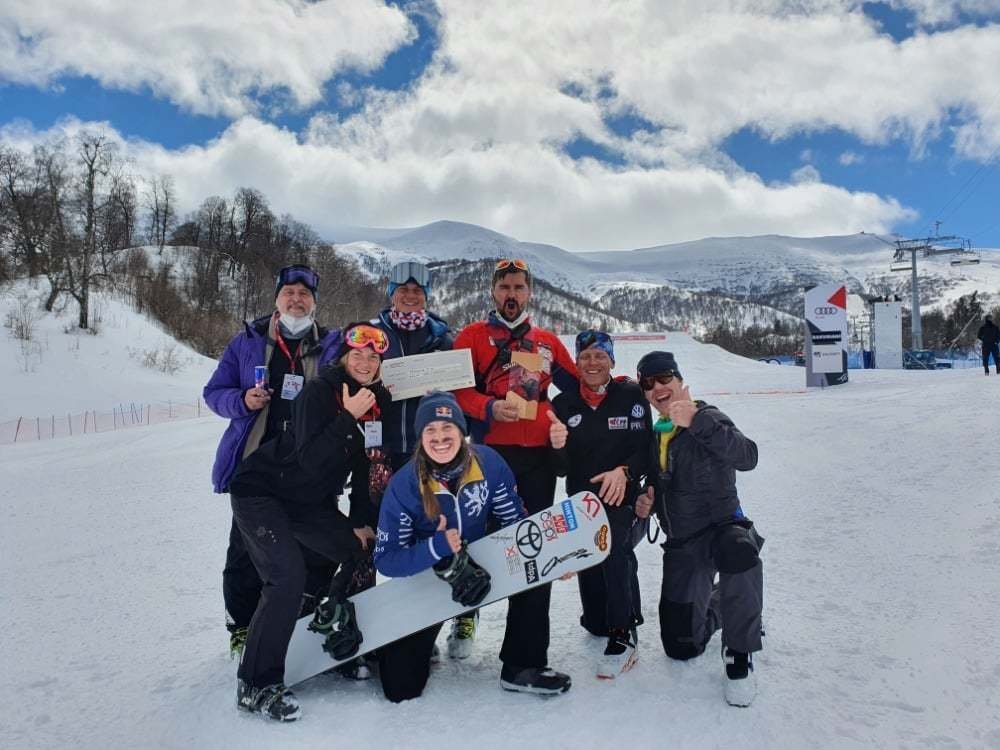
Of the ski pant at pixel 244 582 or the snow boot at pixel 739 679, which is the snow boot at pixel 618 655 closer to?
the snow boot at pixel 739 679

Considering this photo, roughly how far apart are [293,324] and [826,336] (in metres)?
14.8

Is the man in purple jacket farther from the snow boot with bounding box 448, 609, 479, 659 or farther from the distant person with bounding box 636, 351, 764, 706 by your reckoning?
the distant person with bounding box 636, 351, 764, 706

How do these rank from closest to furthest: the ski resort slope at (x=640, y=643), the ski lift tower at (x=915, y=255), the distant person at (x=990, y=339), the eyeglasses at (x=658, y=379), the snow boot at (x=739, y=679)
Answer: the ski resort slope at (x=640, y=643), the snow boot at (x=739, y=679), the eyeglasses at (x=658, y=379), the distant person at (x=990, y=339), the ski lift tower at (x=915, y=255)

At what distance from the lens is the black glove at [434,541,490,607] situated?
2740 millimetres

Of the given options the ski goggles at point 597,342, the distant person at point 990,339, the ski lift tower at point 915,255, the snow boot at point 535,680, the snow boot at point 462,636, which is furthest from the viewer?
the ski lift tower at point 915,255

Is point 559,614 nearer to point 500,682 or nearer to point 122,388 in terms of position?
point 500,682

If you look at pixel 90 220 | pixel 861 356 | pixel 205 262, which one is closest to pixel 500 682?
pixel 90 220

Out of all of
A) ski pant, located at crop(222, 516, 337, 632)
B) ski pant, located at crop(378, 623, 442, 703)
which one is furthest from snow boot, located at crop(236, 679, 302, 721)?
ski pant, located at crop(222, 516, 337, 632)

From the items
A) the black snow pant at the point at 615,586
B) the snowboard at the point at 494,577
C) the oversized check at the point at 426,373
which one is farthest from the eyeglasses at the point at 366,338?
the black snow pant at the point at 615,586

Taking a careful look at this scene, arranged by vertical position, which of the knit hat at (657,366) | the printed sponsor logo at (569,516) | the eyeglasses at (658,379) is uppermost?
the knit hat at (657,366)

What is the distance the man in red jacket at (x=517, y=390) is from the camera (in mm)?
3166

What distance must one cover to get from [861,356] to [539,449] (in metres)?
34.2

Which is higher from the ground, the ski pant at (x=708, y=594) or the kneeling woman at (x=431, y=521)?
the kneeling woman at (x=431, y=521)

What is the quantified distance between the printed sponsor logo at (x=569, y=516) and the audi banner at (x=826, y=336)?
46.0ft
